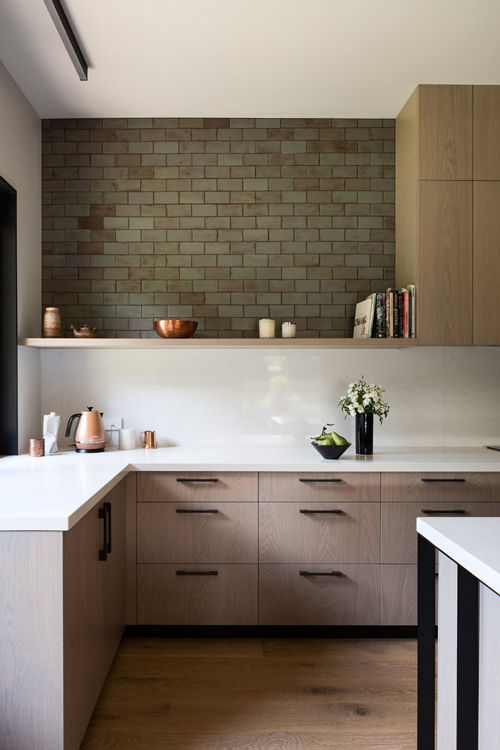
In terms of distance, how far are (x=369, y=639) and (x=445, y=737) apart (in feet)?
4.04

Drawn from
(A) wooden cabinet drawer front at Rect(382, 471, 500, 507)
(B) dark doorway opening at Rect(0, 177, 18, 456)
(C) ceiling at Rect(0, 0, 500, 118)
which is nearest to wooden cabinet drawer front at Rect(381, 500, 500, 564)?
(A) wooden cabinet drawer front at Rect(382, 471, 500, 507)

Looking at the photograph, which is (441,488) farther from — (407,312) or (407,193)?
(407,193)

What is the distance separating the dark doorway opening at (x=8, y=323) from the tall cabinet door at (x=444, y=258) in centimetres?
210

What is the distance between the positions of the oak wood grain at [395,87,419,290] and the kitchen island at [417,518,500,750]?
5.66 ft

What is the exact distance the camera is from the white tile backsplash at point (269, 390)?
3197 mm

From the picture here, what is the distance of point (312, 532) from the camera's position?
2.62 m

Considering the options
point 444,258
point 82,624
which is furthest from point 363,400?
point 82,624

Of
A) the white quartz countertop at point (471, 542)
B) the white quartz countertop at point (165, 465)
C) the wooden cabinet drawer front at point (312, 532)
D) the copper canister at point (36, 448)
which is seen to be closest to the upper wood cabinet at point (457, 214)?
the white quartz countertop at point (165, 465)

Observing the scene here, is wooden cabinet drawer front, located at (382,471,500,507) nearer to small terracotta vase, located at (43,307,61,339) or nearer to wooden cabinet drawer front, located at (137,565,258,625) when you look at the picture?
wooden cabinet drawer front, located at (137,565,258,625)

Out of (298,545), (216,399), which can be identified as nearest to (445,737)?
(298,545)

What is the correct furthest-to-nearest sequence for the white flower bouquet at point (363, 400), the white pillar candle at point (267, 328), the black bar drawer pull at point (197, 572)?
the white pillar candle at point (267, 328) → the white flower bouquet at point (363, 400) → the black bar drawer pull at point (197, 572)

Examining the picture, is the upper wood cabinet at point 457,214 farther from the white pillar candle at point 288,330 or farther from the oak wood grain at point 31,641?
the oak wood grain at point 31,641

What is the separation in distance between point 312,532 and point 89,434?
1.27m

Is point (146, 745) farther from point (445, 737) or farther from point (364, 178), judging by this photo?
point (364, 178)
